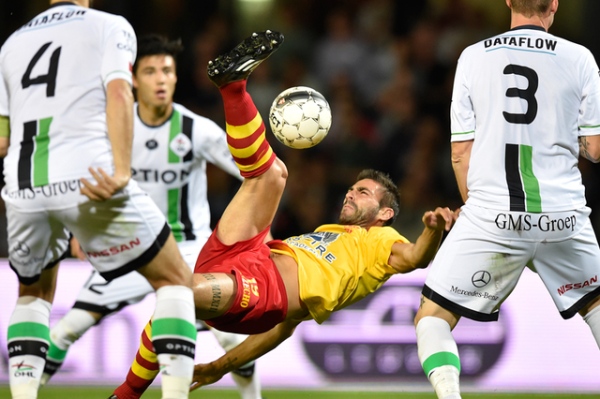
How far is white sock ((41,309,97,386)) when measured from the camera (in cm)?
569

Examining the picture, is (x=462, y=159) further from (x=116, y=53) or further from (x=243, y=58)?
(x=116, y=53)

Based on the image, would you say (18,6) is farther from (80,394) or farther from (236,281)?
(236,281)

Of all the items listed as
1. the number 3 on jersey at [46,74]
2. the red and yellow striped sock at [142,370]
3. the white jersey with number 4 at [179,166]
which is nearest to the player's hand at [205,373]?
the red and yellow striped sock at [142,370]

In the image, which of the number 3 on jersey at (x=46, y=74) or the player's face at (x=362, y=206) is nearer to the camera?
the number 3 on jersey at (x=46, y=74)

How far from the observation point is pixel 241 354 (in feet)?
15.9

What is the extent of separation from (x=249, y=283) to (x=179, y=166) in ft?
7.11

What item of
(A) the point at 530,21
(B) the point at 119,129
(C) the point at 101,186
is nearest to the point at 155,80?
(B) the point at 119,129

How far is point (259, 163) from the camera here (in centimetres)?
466

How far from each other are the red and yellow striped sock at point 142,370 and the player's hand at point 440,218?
146 cm

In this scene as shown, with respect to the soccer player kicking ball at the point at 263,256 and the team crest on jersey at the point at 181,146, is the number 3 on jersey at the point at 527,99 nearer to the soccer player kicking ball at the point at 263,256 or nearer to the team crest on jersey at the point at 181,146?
the soccer player kicking ball at the point at 263,256

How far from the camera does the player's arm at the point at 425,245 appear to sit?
166 inches

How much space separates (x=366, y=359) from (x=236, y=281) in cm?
274

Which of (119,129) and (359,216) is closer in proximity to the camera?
(119,129)

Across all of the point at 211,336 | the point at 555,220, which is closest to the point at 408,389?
the point at 211,336
